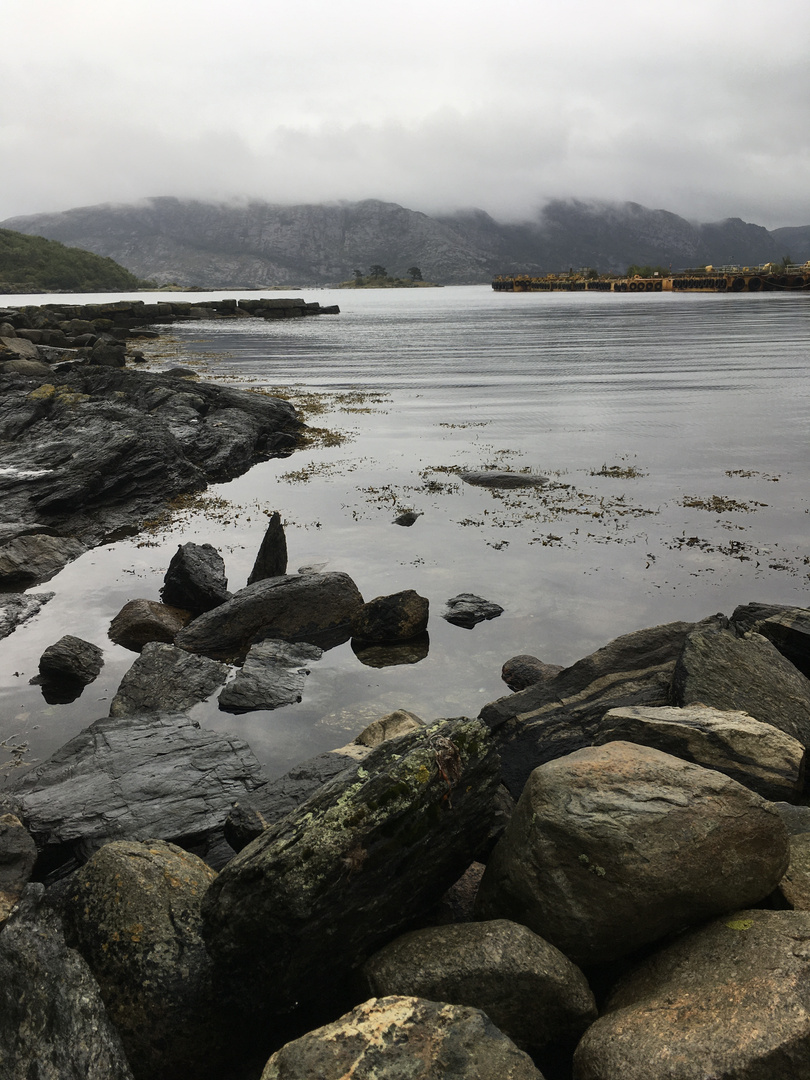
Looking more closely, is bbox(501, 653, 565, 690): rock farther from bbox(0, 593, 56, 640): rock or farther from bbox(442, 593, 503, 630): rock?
bbox(0, 593, 56, 640): rock

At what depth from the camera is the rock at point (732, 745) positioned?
7.27m

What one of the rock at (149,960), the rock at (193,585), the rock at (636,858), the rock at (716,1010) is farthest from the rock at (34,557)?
the rock at (716,1010)

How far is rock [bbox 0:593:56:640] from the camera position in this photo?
14336 millimetres

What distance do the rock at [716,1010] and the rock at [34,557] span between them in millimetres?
15065

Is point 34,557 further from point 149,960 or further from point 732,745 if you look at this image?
point 732,745

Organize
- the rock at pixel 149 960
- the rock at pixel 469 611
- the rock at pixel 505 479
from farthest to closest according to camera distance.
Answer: the rock at pixel 505 479 < the rock at pixel 469 611 < the rock at pixel 149 960

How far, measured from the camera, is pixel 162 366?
54875mm

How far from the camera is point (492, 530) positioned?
772 inches

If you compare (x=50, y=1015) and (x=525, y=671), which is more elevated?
(x=50, y=1015)

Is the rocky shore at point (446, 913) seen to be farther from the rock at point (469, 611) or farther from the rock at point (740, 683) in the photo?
the rock at point (469, 611)

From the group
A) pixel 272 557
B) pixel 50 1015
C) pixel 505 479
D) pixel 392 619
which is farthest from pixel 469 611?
pixel 505 479

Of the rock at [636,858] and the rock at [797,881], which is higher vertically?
the rock at [636,858]

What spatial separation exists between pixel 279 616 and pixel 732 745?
8.54 meters

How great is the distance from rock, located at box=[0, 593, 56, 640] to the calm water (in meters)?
0.28
